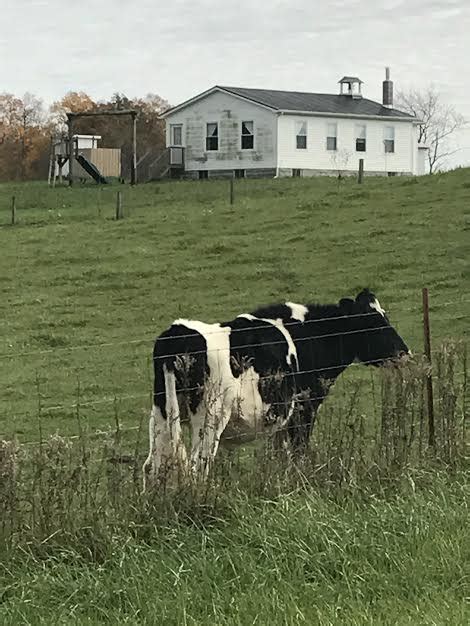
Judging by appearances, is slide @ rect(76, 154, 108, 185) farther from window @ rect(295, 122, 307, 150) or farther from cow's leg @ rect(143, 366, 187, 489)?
cow's leg @ rect(143, 366, 187, 489)

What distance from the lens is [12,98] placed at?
9019 cm

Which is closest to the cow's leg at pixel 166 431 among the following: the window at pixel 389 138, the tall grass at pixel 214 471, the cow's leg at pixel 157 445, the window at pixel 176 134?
the cow's leg at pixel 157 445

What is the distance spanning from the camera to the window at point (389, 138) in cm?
5400

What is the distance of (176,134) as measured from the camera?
55.5 m

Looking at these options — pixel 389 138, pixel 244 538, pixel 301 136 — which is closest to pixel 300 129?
pixel 301 136

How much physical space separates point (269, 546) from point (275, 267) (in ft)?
54.1

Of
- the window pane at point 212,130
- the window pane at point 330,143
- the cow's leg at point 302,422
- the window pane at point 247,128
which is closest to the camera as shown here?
the cow's leg at point 302,422

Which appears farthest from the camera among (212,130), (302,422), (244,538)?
(212,130)

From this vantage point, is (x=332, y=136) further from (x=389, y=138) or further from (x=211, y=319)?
(x=211, y=319)

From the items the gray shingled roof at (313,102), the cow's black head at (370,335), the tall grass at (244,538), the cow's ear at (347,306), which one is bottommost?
the tall grass at (244,538)

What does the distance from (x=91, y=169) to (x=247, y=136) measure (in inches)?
311

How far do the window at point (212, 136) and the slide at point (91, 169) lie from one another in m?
5.80

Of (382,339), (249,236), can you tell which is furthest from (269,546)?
(249,236)

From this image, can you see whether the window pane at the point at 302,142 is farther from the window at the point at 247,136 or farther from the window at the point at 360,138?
the window at the point at 360,138
